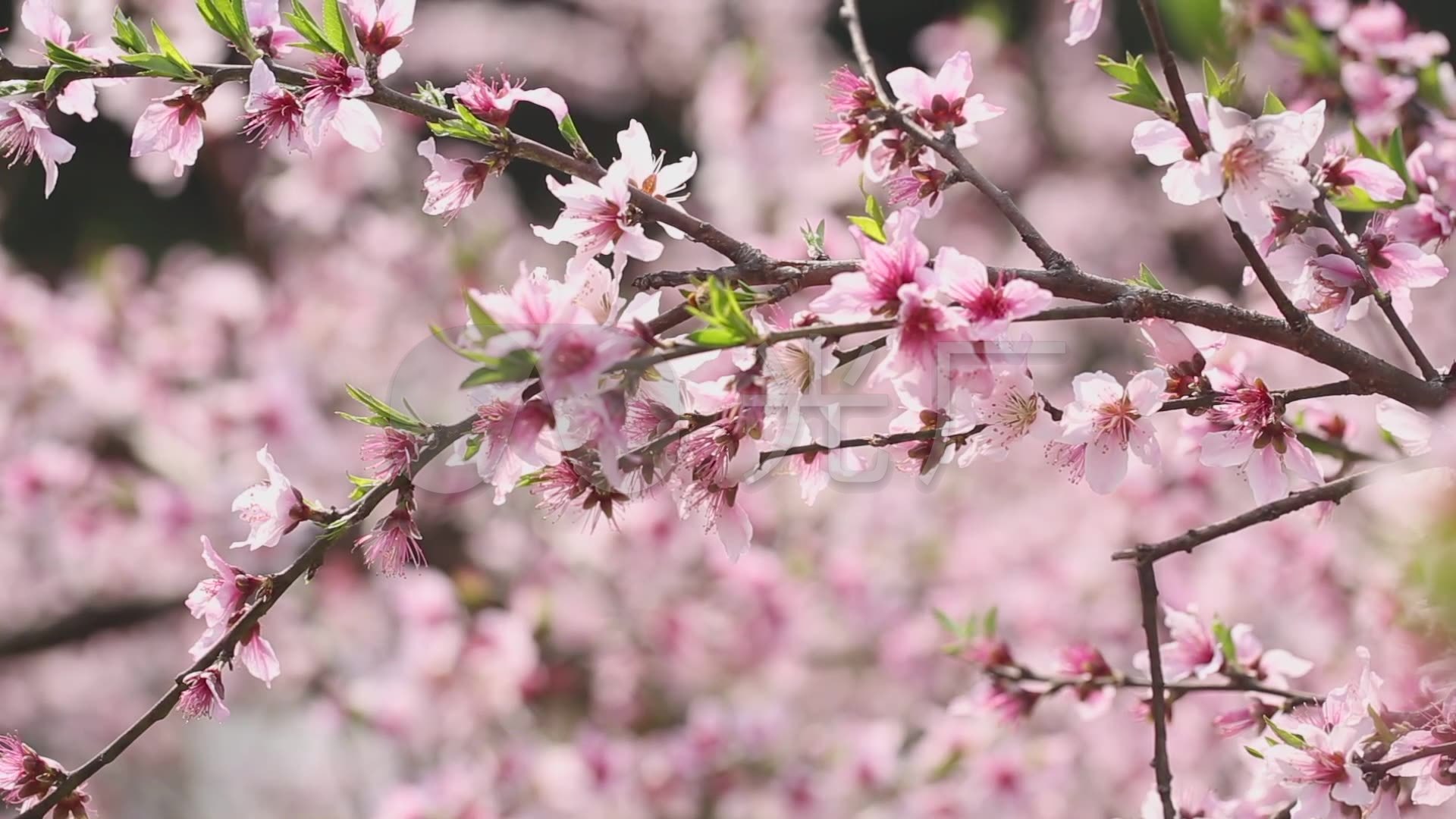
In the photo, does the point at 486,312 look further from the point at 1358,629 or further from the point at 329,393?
the point at 329,393

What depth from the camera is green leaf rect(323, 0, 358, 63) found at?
31.0 inches

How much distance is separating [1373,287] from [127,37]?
0.86 meters

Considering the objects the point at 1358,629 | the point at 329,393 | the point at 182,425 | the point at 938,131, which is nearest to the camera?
the point at 938,131

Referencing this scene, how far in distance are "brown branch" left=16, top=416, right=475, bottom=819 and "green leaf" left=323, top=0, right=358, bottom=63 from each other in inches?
10.6

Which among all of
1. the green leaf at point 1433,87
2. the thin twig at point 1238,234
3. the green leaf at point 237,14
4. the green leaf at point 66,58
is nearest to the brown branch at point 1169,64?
the thin twig at point 1238,234

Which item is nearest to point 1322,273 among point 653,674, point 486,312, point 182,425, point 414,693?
point 486,312

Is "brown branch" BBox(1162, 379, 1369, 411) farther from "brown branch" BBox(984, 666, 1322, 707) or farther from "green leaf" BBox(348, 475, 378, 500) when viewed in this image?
"green leaf" BBox(348, 475, 378, 500)

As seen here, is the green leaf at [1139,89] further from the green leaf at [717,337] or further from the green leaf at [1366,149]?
the green leaf at [717,337]

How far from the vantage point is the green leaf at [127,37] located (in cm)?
80

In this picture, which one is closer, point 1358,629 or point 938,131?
point 938,131

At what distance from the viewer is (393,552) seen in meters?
0.80

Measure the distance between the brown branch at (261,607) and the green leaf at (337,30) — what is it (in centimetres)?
27

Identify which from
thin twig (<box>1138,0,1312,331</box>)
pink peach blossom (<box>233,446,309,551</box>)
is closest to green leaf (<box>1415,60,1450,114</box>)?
thin twig (<box>1138,0,1312,331</box>)

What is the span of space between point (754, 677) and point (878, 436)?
214cm
